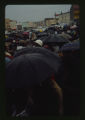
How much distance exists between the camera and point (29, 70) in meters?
2.57

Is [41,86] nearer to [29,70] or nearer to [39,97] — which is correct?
[39,97]

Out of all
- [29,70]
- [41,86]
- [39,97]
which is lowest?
[39,97]

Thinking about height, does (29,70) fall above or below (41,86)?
above

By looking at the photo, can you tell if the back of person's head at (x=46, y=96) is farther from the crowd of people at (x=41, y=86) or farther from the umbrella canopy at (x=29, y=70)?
the umbrella canopy at (x=29, y=70)

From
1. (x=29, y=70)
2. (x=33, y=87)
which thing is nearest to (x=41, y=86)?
(x=33, y=87)

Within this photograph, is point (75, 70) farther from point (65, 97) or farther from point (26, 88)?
point (26, 88)

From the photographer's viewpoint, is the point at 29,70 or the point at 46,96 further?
the point at 46,96

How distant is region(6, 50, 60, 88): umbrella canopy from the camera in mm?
2471

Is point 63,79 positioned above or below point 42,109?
above
